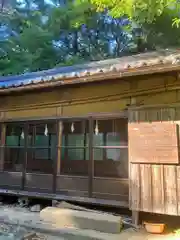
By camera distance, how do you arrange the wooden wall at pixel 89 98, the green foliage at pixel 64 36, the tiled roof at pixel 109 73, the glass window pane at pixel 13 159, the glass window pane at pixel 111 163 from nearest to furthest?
1. the tiled roof at pixel 109 73
2. the wooden wall at pixel 89 98
3. the glass window pane at pixel 13 159
4. the glass window pane at pixel 111 163
5. the green foliage at pixel 64 36

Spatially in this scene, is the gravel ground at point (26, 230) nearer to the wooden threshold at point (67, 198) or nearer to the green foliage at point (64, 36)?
the wooden threshold at point (67, 198)

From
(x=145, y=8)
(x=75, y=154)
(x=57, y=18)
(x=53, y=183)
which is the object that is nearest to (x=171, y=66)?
(x=145, y=8)

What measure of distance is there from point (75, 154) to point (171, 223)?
15.7 feet

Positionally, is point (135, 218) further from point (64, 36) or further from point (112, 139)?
point (64, 36)

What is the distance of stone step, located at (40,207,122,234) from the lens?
514 centimetres

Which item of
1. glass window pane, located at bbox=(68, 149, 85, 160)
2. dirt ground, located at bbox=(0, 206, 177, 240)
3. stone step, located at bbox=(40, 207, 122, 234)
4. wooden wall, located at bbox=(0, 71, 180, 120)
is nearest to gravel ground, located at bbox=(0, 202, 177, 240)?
dirt ground, located at bbox=(0, 206, 177, 240)

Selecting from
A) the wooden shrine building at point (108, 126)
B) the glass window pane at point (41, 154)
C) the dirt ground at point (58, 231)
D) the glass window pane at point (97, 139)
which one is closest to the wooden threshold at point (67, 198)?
the wooden shrine building at point (108, 126)

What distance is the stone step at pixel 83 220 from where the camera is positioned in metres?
5.14

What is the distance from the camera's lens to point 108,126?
8414 mm

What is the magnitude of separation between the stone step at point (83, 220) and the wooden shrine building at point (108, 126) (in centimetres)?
54

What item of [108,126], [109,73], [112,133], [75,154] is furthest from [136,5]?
[75,154]

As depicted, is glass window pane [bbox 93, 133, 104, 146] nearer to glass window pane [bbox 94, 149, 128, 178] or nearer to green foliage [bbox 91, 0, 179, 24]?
glass window pane [bbox 94, 149, 128, 178]

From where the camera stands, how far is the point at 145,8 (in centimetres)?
585

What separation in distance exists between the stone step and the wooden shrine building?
0.54 metres
